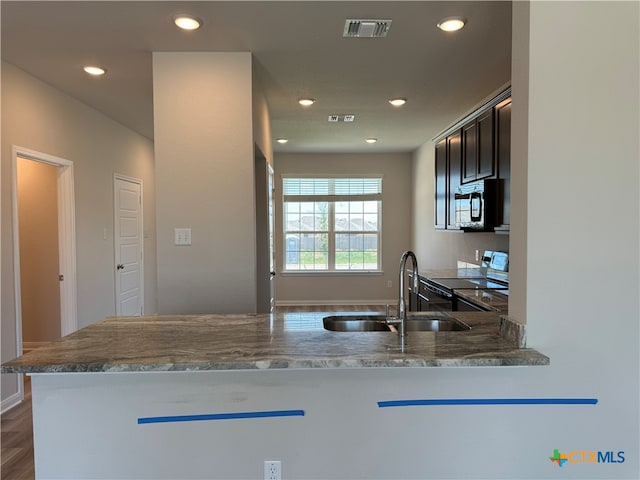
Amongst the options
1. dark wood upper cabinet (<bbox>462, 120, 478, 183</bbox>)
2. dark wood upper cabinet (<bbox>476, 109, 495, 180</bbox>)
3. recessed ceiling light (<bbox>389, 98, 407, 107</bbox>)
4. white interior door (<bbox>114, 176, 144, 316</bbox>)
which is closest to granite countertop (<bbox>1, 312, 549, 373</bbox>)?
dark wood upper cabinet (<bbox>476, 109, 495, 180</bbox>)

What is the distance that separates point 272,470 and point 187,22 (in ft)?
7.58

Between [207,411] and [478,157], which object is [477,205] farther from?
[207,411]

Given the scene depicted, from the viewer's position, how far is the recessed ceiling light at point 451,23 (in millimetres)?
2281

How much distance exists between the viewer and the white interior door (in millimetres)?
4750

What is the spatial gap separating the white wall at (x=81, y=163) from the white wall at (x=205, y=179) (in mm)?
1164

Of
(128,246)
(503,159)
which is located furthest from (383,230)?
(503,159)

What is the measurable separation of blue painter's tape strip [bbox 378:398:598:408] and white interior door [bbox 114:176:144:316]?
4.09m

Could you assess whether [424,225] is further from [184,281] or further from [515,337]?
[515,337]

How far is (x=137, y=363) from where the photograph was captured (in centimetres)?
143

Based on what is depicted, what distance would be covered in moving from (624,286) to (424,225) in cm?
466

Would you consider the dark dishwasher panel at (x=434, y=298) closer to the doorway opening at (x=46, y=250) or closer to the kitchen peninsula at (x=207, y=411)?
the kitchen peninsula at (x=207, y=411)

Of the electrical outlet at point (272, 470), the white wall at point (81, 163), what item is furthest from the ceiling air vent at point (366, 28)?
the white wall at point (81, 163)

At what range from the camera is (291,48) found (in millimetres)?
2650
